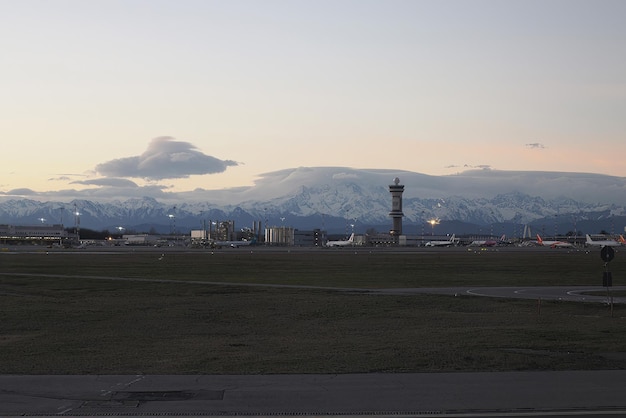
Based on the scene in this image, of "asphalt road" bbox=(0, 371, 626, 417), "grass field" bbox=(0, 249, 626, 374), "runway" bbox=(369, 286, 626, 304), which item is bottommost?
"runway" bbox=(369, 286, 626, 304)

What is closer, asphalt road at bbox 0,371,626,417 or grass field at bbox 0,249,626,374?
asphalt road at bbox 0,371,626,417

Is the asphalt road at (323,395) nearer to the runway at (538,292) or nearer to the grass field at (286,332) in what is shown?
the grass field at (286,332)

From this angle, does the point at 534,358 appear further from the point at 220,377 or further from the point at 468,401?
the point at 220,377

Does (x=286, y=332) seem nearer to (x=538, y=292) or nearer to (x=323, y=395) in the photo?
(x=323, y=395)

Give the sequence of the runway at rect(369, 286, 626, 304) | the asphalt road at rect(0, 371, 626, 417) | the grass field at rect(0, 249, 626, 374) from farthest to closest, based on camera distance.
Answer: the runway at rect(369, 286, 626, 304) < the grass field at rect(0, 249, 626, 374) < the asphalt road at rect(0, 371, 626, 417)

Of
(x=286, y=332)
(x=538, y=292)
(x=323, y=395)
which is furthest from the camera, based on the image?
(x=538, y=292)

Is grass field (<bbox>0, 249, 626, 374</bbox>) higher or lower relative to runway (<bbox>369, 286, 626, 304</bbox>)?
higher

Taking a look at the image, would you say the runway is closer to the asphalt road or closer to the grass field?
the grass field

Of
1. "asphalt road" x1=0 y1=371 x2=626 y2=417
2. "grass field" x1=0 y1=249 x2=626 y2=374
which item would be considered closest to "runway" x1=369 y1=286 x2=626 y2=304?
"grass field" x1=0 y1=249 x2=626 y2=374

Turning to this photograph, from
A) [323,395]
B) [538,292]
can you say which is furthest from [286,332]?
[538,292]

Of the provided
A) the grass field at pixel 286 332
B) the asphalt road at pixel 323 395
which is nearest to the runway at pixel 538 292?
the grass field at pixel 286 332

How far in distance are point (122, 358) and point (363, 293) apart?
76.5 feet

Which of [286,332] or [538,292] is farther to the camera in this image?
[538,292]

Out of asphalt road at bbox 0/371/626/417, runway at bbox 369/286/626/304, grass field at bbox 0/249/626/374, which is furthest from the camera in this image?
runway at bbox 369/286/626/304
